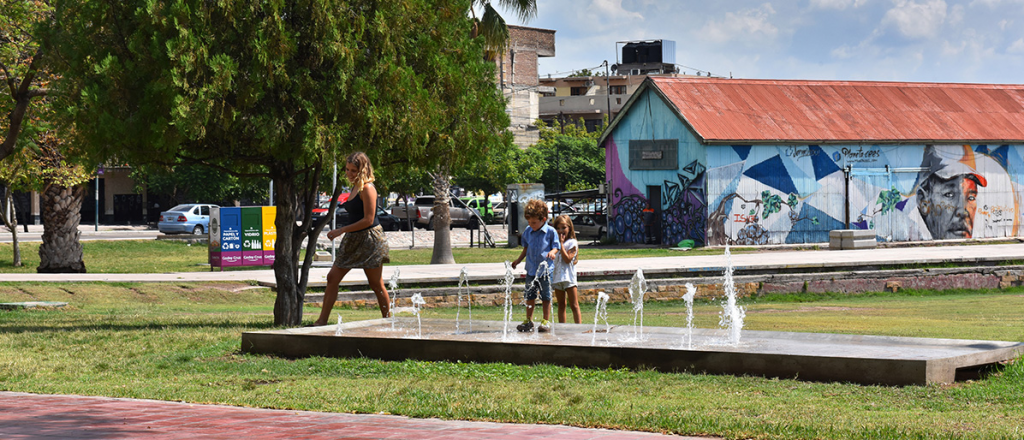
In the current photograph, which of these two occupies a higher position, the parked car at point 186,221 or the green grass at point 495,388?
the parked car at point 186,221

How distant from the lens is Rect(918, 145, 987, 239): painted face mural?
123 feet

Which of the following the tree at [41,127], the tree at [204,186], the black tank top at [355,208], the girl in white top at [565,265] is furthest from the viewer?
the tree at [204,186]

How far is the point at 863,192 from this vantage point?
120 ft

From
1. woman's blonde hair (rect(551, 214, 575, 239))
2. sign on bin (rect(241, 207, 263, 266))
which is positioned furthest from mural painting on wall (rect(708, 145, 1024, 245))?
woman's blonde hair (rect(551, 214, 575, 239))

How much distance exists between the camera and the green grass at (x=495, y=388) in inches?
225

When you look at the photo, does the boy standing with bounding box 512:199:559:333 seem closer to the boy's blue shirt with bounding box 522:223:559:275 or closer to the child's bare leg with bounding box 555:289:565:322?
the boy's blue shirt with bounding box 522:223:559:275

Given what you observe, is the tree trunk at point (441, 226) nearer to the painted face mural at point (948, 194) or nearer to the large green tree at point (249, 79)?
the large green tree at point (249, 79)

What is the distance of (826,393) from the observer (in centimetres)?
669


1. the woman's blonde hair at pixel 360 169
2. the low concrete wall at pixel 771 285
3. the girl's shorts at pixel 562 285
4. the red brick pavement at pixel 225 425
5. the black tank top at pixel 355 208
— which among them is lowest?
the low concrete wall at pixel 771 285

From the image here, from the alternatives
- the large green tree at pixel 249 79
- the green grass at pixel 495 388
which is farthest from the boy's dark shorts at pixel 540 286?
the green grass at pixel 495 388

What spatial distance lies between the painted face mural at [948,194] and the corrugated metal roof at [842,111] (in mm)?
827

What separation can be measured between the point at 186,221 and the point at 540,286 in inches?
1297

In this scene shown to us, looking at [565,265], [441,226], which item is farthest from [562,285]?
[441,226]

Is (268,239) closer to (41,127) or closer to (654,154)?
(41,127)
